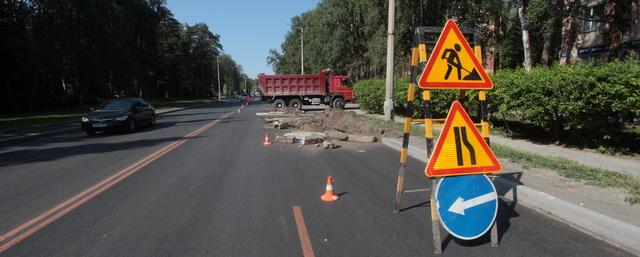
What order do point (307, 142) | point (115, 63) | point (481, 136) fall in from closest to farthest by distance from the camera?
point (481, 136)
point (307, 142)
point (115, 63)

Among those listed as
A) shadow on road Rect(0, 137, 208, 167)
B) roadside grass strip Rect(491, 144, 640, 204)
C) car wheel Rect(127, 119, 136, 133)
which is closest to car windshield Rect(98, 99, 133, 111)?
car wheel Rect(127, 119, 136, 133)

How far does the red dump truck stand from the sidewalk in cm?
2458

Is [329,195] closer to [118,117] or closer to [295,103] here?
[118,117]

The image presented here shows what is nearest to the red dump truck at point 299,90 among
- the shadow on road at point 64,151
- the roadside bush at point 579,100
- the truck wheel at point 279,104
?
the truck wheel at point 279,104

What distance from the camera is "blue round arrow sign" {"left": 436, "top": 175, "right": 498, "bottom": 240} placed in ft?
14.4

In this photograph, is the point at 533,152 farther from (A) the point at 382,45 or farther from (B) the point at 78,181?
(A) the point at 382,45

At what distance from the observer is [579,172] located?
7309 millimetres

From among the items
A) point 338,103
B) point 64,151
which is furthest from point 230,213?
point 338,103

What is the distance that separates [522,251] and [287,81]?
28905 millimetres

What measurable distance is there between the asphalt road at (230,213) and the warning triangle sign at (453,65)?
1.69m

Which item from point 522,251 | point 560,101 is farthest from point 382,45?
point 522,251

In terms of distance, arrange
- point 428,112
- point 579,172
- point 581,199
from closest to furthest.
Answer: point 428,112 → point 581,199 → point 579,172

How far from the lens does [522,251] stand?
14.3 feet

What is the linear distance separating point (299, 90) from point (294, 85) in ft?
1.72
